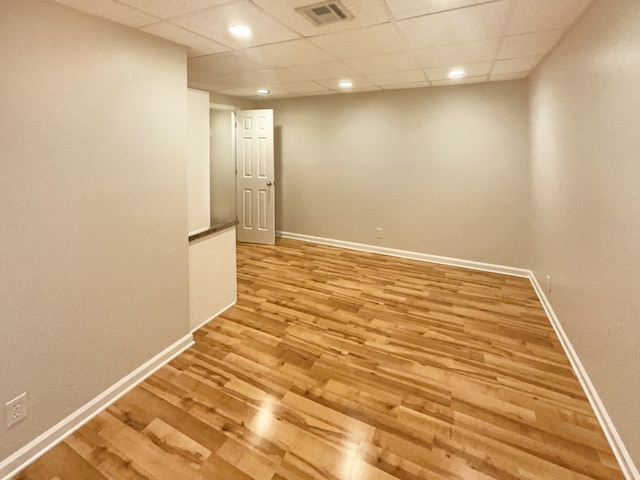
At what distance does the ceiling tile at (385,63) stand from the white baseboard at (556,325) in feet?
8.15

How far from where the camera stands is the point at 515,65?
316 cm

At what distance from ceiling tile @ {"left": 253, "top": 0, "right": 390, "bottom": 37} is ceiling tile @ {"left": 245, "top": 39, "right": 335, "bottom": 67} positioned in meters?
0.25

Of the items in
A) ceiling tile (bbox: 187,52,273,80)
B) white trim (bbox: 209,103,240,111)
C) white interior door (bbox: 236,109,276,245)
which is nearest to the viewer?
ceiling tile (bbox: 187,52,273,80)

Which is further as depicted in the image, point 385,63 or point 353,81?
point 353,81

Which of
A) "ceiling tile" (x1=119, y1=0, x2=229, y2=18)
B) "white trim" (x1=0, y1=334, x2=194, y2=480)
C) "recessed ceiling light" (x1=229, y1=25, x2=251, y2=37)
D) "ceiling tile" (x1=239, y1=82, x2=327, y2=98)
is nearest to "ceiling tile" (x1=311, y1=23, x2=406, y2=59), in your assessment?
"recessed ceiling light" (x1=229, y1=25, x2=251, y2=37)

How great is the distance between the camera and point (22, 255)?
1.50m

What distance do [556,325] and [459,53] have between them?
242 centimetres

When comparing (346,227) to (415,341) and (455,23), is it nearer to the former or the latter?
(415,341)

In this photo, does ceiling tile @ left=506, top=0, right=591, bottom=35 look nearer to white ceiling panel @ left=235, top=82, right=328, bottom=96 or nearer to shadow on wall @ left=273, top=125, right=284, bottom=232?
white ceiling panel @ left=235, top=82, right=328, bottom=96

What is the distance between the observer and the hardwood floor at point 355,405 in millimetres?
1555

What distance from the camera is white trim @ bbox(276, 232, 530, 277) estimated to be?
4152 millimetres

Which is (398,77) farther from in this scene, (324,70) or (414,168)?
(414,168)

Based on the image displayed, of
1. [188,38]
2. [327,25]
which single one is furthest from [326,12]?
[188,38]

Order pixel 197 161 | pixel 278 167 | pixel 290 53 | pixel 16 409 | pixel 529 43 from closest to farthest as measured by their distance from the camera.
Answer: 1. pixel 16 409
2. pixel 529 43
3. pixel 290 53
4. pixel 197 161
5. pixel 278 167
